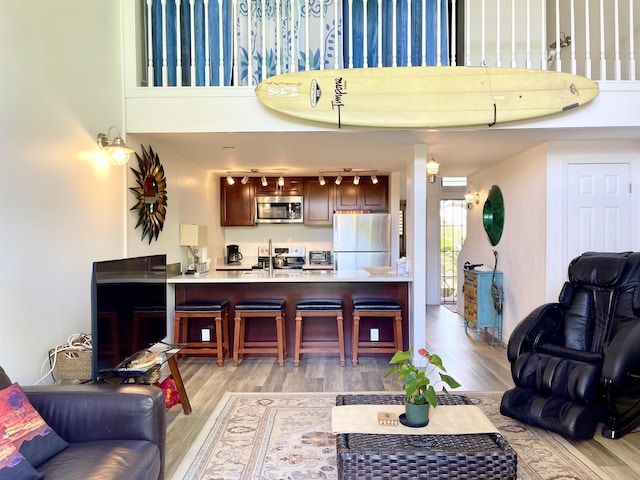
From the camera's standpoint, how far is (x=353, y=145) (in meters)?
4.04

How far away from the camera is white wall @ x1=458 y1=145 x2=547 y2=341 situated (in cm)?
411

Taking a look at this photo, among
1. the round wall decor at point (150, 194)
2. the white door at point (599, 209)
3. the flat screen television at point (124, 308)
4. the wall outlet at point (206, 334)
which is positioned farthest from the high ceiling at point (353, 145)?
the wall outlet at point (206, 334)

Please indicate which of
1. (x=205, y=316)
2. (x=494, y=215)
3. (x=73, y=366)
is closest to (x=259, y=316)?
(x=205, y=316)

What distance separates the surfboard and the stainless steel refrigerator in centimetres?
279

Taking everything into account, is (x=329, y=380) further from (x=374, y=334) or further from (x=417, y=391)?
(x=417, y=391)

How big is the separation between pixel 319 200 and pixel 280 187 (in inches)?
25.4

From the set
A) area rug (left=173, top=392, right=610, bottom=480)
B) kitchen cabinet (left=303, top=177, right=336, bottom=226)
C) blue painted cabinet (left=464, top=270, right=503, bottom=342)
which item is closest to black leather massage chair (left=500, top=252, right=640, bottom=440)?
area rug (left=173, top=392, right=610, bottom=480)

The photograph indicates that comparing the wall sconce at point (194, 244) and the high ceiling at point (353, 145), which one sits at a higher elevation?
the high ceiling at point (353, 145)

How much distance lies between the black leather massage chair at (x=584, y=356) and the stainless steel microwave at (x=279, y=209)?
13.1ft

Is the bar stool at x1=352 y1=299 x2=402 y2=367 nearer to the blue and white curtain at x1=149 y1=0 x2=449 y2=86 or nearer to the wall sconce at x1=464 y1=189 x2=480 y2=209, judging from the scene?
the blue and white curtain at x1=149 y1=0 x2=449 y2=86

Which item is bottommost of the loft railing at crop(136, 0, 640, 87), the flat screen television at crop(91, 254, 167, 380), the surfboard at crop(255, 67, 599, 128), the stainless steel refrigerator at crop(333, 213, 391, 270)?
the flat screen television at crop(91, 254, 167, 380)

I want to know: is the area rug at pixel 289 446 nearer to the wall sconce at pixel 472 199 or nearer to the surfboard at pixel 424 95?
the surfboard at pixel 424 95

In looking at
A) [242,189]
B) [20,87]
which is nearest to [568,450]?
[20,87]

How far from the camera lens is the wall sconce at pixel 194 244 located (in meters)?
4.52
